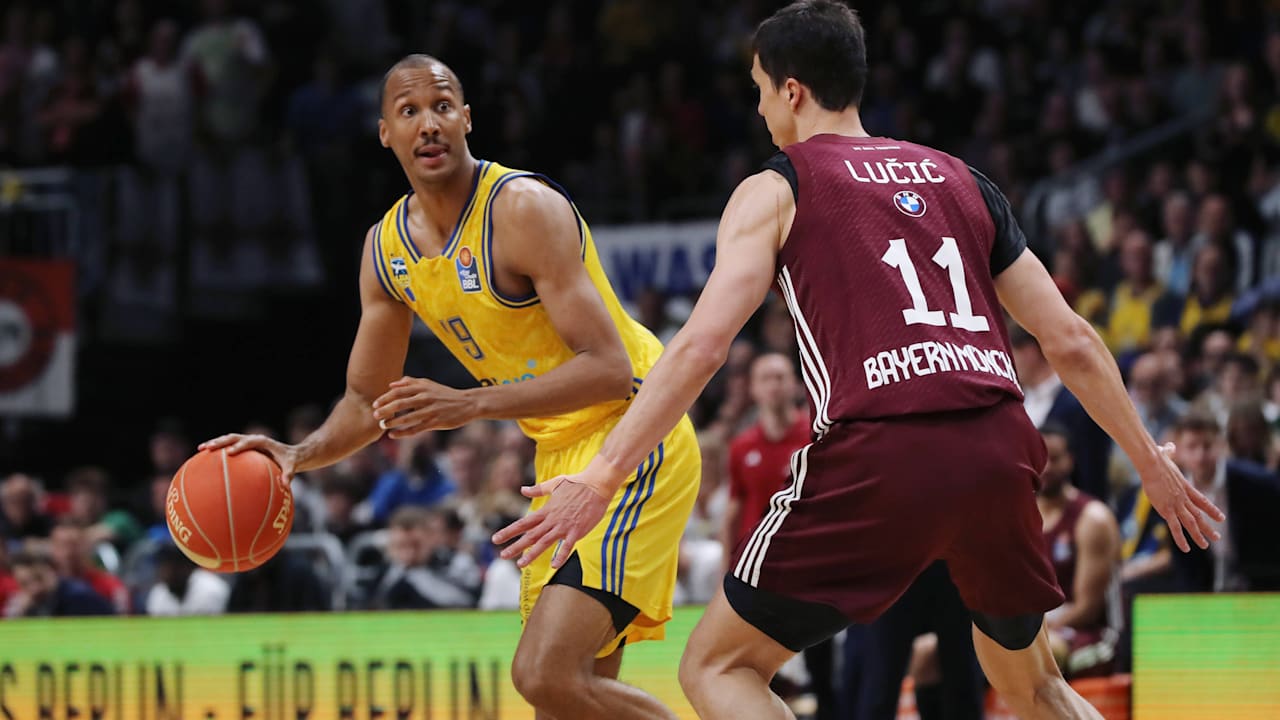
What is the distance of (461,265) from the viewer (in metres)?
4.98

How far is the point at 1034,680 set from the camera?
4.11 metres

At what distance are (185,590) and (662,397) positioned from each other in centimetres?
613

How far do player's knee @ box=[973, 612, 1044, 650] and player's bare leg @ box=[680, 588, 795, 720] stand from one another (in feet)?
1.63

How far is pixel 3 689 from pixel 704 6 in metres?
10.7

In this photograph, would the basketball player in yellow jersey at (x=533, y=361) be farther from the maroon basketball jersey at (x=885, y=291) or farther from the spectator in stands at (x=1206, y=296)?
the spectator in stands at (x=1206, y=296)

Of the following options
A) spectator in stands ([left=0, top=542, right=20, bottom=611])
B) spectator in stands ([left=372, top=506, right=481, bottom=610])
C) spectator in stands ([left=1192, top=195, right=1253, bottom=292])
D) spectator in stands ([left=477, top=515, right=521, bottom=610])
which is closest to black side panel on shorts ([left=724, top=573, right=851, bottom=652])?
spectator in stands ([left=477, top=515, right=521, bottom=610])

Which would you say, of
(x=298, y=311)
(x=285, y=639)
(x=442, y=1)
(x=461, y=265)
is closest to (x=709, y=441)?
(x=285, y=639)

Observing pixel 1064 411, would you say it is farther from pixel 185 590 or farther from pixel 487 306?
pixel 185 590

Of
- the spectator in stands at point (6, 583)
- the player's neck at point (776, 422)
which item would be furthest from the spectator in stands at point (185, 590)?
the player's neck at point (776, 422)

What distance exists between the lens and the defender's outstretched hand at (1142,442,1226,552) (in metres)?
4.05

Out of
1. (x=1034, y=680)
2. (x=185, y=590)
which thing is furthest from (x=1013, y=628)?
(x=185, y=590)

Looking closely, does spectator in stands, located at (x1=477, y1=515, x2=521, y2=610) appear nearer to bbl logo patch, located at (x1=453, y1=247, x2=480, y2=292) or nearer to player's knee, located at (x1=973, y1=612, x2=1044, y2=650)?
bbl logo patch, located at (x1=453, y1=247, x2=480, y2=292)

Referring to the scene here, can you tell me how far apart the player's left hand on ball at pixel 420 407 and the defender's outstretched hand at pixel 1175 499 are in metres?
1.76

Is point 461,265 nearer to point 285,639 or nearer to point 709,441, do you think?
point 285,639
